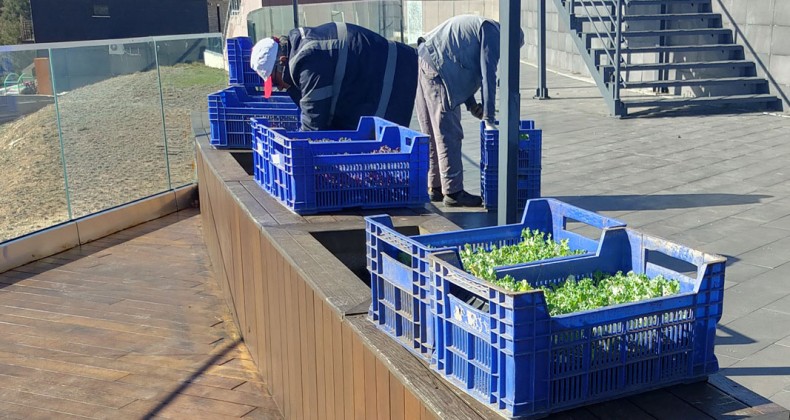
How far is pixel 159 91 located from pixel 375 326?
7732mm

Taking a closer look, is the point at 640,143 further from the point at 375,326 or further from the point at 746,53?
the point at 375,326

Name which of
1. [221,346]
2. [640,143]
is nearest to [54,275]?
[221,346]

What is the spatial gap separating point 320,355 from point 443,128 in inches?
123

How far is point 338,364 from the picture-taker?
11.7ft

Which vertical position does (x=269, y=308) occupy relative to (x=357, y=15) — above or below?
below

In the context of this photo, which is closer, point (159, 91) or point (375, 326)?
point (375, 326)

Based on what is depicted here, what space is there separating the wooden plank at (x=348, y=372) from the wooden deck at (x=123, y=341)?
1633mm

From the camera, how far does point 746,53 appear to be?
1331cm

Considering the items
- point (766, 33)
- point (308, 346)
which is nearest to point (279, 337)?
point (308, 346)

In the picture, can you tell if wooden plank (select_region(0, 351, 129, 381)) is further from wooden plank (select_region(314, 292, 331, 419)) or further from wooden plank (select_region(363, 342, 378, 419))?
wooden plank (select_region(363, 342, 378, 419))

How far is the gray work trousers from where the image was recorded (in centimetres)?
655

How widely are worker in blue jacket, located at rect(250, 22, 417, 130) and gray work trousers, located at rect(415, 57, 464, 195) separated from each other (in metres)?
0.32

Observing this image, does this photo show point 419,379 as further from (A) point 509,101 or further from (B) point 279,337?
(B) point 279,337

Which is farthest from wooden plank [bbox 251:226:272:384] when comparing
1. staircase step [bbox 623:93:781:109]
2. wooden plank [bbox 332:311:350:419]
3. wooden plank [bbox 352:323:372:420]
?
staircase step [bbox 623:93:781:109]
